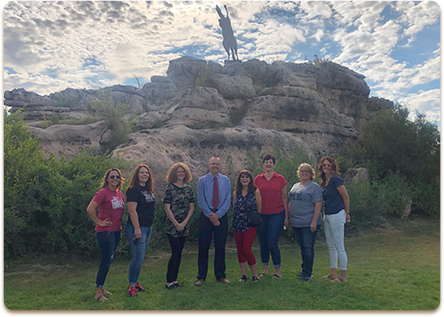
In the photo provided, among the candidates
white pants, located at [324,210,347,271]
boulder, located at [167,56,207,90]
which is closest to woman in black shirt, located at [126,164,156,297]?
white pants, located at [324,210,347,271]

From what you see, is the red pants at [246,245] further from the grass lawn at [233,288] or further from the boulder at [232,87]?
the boulder at [232,87]

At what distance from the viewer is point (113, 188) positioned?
14.3 feet

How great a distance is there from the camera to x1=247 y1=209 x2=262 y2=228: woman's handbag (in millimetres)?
4703

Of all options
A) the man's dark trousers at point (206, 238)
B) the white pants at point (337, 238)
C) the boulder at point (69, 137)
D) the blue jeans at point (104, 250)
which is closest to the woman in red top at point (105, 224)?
the blue jeans at point (104, 250)

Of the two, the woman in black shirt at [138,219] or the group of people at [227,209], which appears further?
the group of people at [227,209]

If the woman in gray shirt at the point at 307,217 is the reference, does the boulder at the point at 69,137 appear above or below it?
above

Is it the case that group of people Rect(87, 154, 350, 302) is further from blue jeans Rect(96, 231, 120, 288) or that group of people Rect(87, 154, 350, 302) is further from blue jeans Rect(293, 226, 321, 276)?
blue jeans Rect(96, 231, 120, 288)

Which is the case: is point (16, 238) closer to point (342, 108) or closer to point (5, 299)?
point (5, 299)

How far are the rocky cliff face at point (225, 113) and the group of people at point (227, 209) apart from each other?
151 inches

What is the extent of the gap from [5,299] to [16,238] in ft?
6.77

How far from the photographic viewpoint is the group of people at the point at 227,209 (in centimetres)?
439

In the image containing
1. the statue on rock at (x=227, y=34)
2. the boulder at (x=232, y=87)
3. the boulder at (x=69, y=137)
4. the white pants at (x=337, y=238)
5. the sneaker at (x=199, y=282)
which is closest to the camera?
the sneaker at (x=199, y=282)

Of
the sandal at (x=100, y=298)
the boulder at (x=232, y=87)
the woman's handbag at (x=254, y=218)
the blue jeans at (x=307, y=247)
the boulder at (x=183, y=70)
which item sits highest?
the boulder at (x=183, y=70)

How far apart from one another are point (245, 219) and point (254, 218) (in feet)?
0.52
